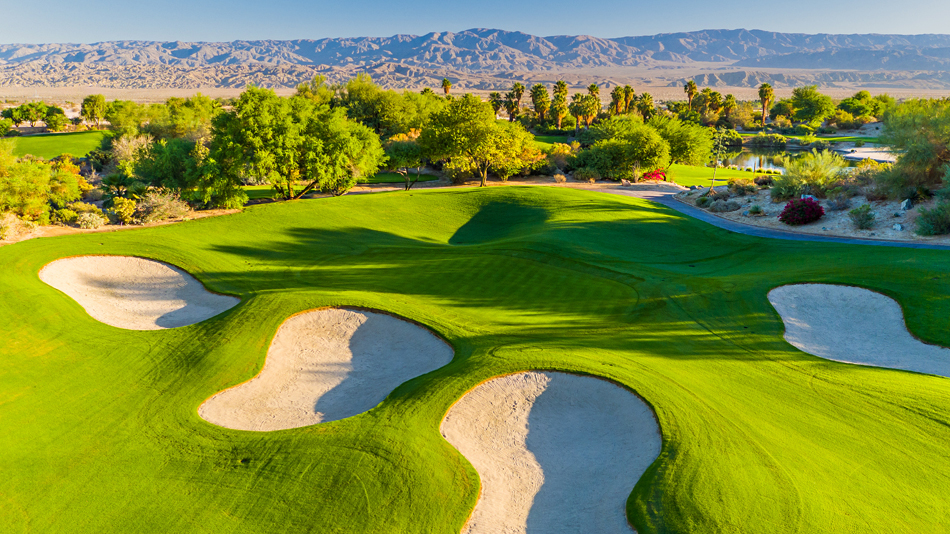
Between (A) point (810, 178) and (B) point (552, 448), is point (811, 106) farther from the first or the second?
(B) point (552, 448)

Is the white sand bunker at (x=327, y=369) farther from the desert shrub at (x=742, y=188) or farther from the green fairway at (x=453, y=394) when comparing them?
the desert shrub at (x=742, y=188)

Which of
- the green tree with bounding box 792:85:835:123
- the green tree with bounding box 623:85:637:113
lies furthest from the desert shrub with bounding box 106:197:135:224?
the green tree with bounding box 792:85:835:123

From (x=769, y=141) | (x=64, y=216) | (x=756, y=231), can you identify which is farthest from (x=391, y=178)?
(x=769, y=141)

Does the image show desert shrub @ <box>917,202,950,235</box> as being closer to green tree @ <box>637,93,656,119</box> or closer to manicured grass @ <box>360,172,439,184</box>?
manicured grass @ <box>360,172,439,184</box>

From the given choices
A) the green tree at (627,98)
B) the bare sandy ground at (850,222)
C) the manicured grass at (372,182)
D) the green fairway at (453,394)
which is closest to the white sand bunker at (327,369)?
the green fairway at (453,394)

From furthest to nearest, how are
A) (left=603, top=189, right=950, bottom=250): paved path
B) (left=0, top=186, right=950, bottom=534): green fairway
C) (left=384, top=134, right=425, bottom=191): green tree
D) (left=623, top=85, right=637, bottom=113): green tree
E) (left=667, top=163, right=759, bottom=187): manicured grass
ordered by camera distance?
1. (left=623, top=85, right=637, bottom=113): green tree
2. (left=667, top=163, right=759, bottom=187): manicured grass
3. (left=384, top=134, right=425, bottom=191): green tree
4. (left=603, top=189, right=950, bottom=250): paved path
5. (left=0, top=186, right=950, bottom=534): green fairway
